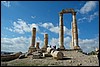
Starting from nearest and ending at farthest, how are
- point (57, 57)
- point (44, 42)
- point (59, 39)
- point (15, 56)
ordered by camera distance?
point (57, 57) → point (15, 56) → point (59, 39) → point (44, 42)

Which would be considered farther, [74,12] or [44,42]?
[44,42]

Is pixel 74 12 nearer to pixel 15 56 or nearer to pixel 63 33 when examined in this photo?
pixel 63 33

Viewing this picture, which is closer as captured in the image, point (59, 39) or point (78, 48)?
point (78, 48)

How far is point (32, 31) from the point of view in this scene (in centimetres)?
3456

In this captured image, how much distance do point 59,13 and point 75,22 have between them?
3489mm

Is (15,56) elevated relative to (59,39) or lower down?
lower down

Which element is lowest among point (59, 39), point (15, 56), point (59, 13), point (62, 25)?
point (15, 56)

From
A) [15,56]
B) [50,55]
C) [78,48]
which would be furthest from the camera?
[78,48]

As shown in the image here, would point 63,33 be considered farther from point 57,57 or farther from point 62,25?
point 57,57

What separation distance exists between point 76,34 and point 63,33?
2.43 m

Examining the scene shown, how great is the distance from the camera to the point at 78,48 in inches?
1225

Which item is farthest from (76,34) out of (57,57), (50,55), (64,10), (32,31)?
(57,57)

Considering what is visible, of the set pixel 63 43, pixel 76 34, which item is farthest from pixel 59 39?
pixel 76 34

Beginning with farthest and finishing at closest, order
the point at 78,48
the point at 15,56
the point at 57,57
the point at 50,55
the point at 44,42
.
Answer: the point at 44,42
the point at 78,48
the point at 15,56
the point at 50,55
the point at 57,57
